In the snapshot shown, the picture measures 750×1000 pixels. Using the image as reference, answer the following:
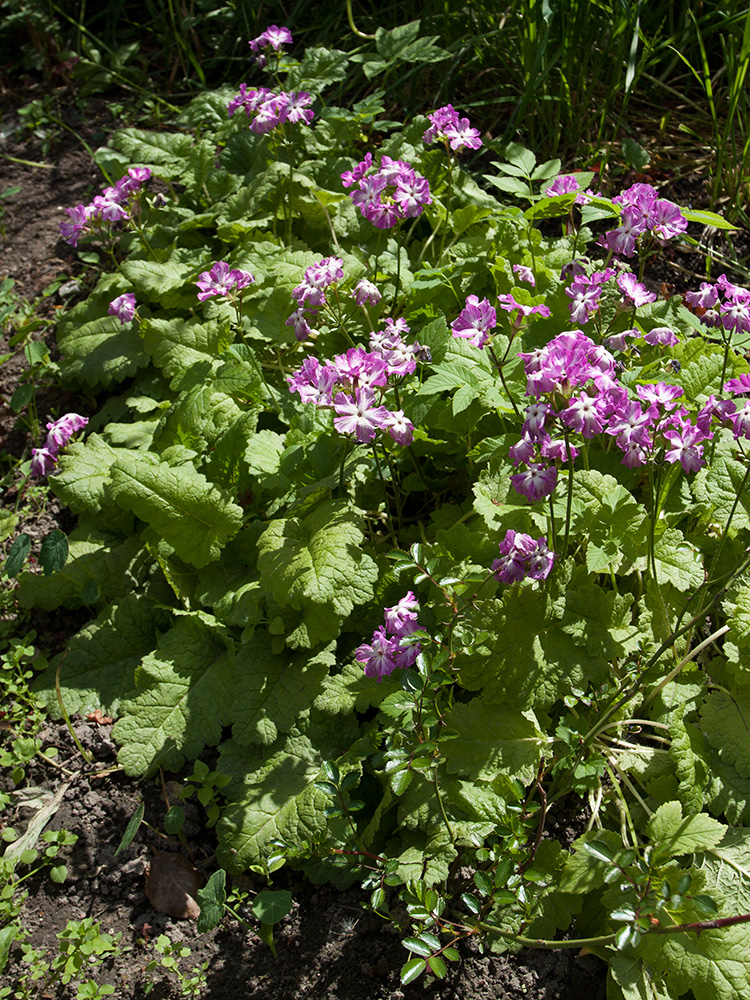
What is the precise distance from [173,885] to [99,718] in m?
0.65

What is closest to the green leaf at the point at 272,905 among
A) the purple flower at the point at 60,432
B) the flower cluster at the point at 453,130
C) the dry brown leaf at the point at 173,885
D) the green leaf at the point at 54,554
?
the dry brown leaf at the point at 173,885

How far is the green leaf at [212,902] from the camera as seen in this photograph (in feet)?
6.55

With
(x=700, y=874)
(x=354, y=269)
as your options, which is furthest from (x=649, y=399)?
(x=354, y=269)

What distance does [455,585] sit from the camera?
2.04m

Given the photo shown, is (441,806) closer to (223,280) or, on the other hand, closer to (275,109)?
(223,280)

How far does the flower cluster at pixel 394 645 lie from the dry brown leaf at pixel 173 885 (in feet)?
2.67

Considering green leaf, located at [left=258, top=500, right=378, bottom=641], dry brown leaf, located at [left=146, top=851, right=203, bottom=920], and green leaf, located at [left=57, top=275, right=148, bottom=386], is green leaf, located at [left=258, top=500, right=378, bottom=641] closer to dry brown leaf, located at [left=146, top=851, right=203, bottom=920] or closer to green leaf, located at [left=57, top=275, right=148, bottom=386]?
dry brown leaf, located at [left=146, top=851, right=203, bottom=920]

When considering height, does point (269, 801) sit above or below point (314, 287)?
below

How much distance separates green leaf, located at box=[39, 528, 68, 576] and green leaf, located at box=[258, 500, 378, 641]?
2.69 ft

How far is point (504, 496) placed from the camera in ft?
7.54

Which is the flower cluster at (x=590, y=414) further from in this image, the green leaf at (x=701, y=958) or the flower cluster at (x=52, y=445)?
the flower cluster at (x=52, y=445)

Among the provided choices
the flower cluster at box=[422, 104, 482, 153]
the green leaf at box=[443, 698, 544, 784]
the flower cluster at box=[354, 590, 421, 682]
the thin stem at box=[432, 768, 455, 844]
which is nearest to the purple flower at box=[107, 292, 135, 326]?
the flower cluster at box=[422, 104, 482, 153]

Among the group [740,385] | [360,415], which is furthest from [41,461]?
[740,385]

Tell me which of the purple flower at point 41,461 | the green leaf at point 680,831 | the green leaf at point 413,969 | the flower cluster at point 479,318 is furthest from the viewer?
the purple flower at point 41,461
